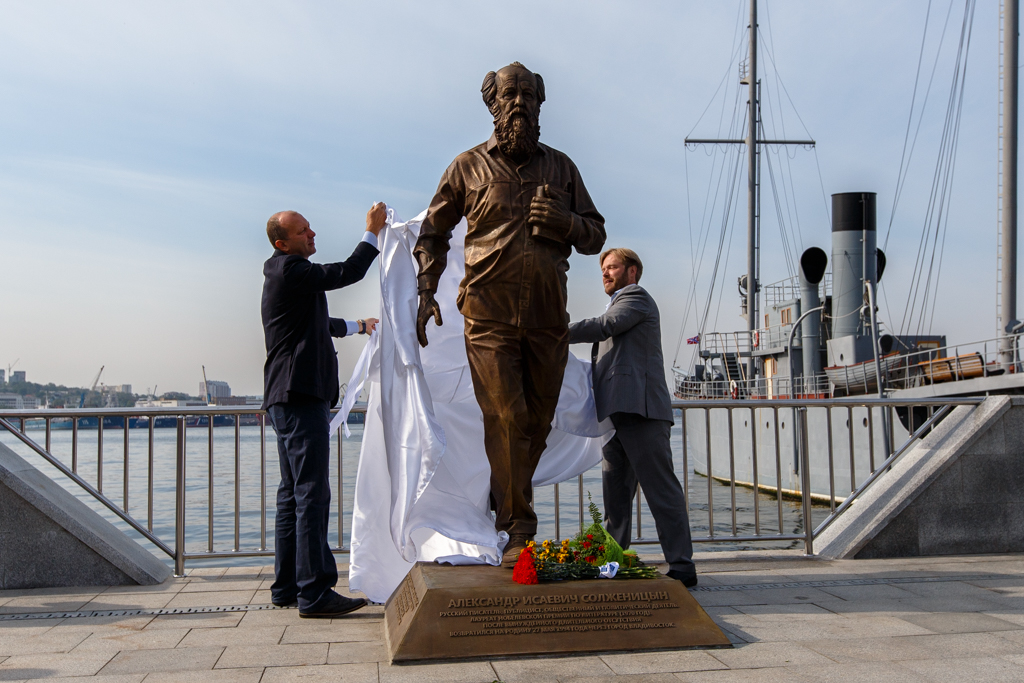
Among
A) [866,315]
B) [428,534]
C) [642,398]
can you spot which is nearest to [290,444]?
[428,534]

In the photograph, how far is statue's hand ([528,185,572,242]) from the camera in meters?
4.58

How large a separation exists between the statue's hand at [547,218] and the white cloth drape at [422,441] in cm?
92

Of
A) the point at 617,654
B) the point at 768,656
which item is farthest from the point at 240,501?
the point at 768,656

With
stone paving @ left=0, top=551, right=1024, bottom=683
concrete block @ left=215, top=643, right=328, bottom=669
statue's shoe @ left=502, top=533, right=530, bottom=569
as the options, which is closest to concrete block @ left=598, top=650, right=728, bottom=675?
stone paving @ left=0, top=551, right=1024, bottom=683

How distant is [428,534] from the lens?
4777mm

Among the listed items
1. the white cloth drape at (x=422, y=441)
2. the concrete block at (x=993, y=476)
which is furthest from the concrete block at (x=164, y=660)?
the concrete block at (x=993, y=476)

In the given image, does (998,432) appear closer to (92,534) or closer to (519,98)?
(519,98)

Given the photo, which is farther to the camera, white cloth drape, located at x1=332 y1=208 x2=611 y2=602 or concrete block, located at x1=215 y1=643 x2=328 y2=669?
white cloth drape, located at x1=332 y1=208 x2=611 y2=602

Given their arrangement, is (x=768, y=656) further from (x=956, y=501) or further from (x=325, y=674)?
(x=956, y=501)

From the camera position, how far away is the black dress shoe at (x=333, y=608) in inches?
185

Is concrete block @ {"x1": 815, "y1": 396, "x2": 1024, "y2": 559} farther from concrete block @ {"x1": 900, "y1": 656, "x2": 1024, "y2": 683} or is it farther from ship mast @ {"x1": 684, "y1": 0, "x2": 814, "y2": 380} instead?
ship mast @ {"x1": 684, "y1": 0, "x2": 814, "y2": 380}

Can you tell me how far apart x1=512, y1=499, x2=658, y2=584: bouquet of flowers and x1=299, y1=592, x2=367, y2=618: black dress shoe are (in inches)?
43.0

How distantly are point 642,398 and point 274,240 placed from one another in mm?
2364

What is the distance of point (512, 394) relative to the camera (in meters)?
4.66
